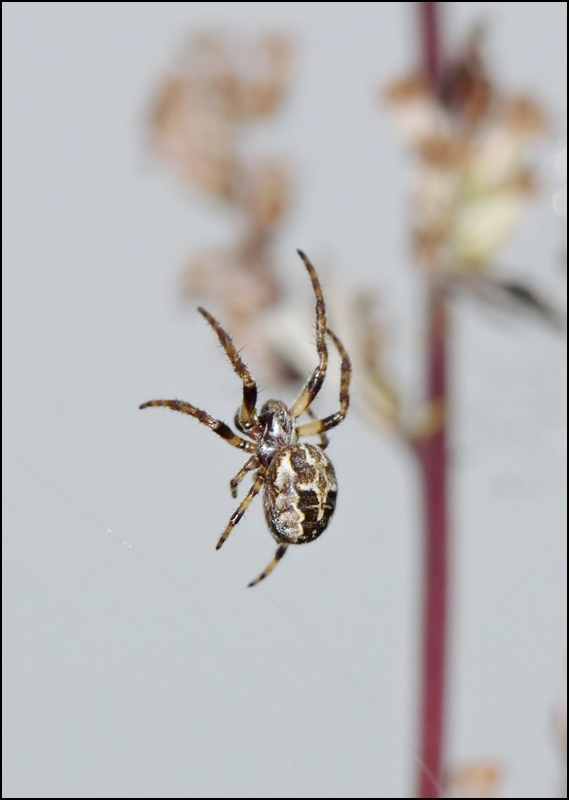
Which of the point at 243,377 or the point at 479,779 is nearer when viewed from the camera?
the point at 479,779

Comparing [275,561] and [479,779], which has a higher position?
[275,561]

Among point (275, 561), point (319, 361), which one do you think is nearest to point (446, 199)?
point (319, 361)

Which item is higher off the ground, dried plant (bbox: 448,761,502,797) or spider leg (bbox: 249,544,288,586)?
spider leg (bbox: 249,544,288,586)

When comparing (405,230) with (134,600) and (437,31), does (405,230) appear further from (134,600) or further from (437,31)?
(134,600)

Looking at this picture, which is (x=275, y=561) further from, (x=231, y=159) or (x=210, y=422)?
(x=231, y=159)

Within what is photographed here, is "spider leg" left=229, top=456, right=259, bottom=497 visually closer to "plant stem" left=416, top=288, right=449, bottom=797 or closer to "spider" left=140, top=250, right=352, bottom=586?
"spider" left=140, top=250, right=352, bottom=586

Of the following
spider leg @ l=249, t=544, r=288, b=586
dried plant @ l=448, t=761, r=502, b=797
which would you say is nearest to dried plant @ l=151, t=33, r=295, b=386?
spider leg @ l=249, t=544, r=288, b=586

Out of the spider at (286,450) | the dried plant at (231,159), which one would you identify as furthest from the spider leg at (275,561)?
the dried plant at (231,159)

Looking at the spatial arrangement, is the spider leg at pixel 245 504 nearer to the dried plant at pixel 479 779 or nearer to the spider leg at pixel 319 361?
the spider leg at pixel 319 361
